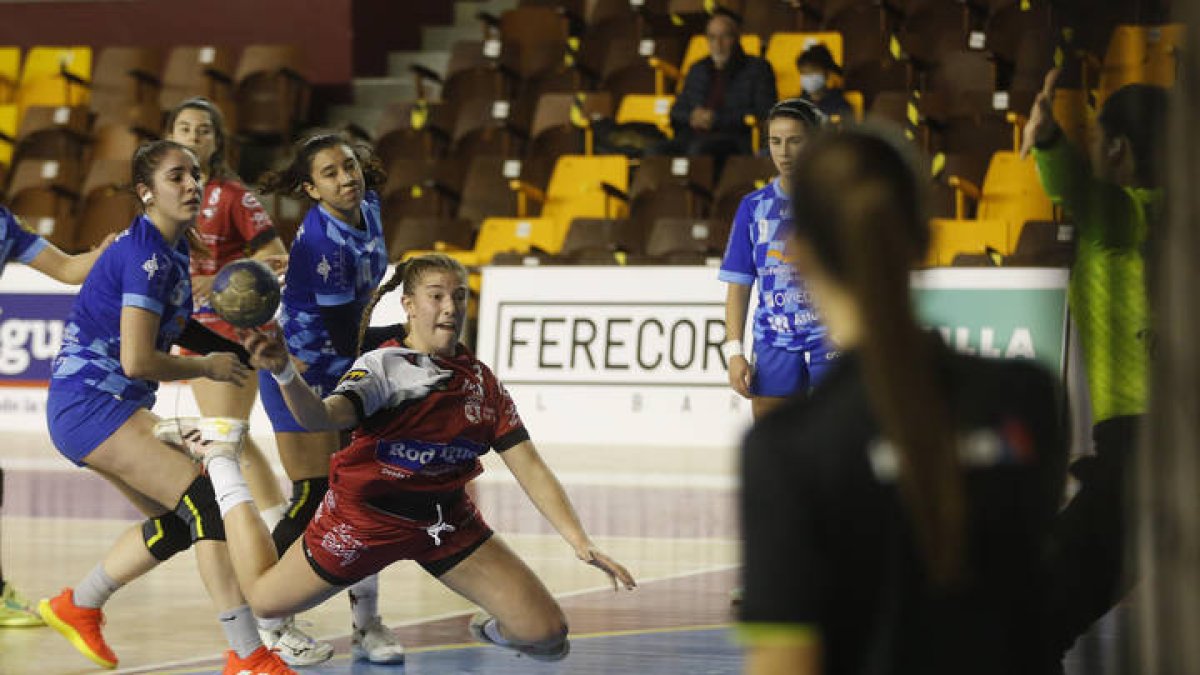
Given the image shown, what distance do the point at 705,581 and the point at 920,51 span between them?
24.9 feet

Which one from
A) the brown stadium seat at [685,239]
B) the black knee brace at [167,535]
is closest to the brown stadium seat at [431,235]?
the brown stadium seat at [685,239]

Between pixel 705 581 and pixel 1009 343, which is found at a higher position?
pixel 1009 343

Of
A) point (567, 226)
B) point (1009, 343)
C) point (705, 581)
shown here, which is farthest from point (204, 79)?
point (705, 581)

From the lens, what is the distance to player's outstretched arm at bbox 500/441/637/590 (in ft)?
14.3

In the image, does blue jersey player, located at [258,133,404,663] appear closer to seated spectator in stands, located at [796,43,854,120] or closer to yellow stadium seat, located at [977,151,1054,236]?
seated spectator in stands, located at [796,43,854,120]

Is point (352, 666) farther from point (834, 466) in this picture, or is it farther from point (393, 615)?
point (834, 466)

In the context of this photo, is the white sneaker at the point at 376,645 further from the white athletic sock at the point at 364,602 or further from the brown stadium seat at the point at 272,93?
the brown stadium seat at the point at 272,93

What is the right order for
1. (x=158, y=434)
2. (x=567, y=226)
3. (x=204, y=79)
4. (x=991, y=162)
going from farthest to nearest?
1. (x=204, y=79)
2. (x=567, y=226)
3. (x=991, y=162)
4. (x=158, y=434)

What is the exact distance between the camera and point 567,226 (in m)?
14.0

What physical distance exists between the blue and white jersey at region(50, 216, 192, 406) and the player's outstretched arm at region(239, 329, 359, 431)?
789 mm

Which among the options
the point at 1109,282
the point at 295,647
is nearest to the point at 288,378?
the point at 295,647

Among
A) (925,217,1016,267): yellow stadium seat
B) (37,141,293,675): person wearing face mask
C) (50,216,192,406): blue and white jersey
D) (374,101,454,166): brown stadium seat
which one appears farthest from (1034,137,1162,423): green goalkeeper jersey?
(374,101,454,166): brown stadium seat

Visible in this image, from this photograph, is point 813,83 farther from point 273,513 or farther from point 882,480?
point 882,480

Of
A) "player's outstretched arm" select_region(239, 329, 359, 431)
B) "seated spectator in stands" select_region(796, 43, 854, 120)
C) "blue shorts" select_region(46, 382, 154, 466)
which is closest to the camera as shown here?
"player's outstretched arm" select_region(239, 329, 359, 431)
